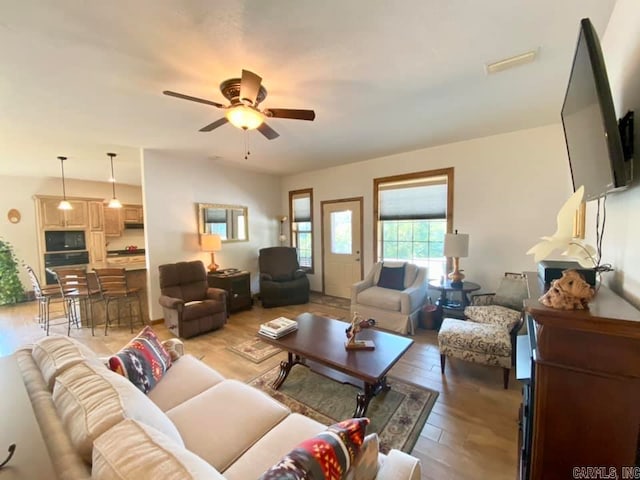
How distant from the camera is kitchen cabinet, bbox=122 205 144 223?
267 inches

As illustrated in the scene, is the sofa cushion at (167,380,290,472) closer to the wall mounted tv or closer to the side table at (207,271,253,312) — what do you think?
the wall mounted tv

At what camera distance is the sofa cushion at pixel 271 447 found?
106 centimetres

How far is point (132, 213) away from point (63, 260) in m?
1.74

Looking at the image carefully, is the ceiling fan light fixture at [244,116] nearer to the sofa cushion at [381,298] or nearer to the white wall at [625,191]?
the white wall at [625,191]

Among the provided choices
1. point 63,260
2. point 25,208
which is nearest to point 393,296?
point 63,260

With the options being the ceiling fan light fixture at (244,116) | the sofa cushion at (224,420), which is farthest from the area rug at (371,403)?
the ceiling fan light fixture at (244,116)

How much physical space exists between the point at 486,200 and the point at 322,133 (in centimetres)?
253

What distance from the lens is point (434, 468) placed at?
1.59 metres

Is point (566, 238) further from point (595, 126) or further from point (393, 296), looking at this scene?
point (393, 296)

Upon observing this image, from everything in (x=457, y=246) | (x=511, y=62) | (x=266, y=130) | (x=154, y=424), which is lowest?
(x=154, y=424)

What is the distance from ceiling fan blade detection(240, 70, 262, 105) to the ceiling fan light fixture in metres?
0.07

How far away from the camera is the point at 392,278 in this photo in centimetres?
402

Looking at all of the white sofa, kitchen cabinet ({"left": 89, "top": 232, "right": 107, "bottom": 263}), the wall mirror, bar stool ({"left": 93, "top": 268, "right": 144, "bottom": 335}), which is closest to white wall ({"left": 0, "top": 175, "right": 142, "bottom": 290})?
kitchen cabinet ({"left": 89, "top": 232, "right": 107, "bottom": 263})

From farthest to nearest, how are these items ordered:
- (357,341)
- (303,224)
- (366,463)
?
1. (303,224)
2. (357,341)
3. (366,463)
